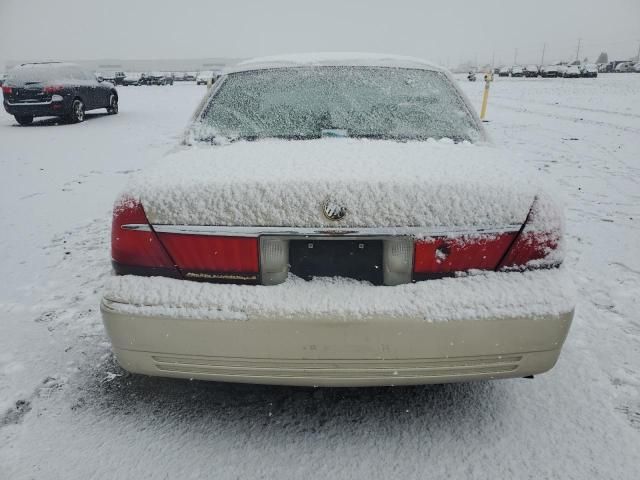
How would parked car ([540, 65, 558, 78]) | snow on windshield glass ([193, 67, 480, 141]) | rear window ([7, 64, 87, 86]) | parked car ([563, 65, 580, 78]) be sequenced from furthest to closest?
parked car ([540, 65, 558, 78]), parked car ([563, 65, 580, 78]), rear window ([7, 64, 87, 86]), snow on windshield glass ([193, 67, 480, 141])

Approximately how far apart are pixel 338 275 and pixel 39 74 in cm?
1490

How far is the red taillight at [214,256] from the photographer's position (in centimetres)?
177

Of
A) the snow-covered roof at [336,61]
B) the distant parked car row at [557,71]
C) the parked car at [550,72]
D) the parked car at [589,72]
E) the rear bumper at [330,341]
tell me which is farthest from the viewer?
the parked car at [550,72]

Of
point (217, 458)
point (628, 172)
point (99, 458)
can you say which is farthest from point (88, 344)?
point (628, 172)

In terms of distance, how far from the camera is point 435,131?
2.51m

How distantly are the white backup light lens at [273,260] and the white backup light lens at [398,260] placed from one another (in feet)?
1.18

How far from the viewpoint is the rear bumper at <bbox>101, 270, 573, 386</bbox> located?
5.57 ft

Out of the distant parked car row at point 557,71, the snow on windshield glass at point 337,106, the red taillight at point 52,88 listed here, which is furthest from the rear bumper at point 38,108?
the distant parked car row at point 557,71

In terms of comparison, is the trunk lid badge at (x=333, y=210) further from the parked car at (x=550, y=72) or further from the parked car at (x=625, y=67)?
the parked car at (x=625, y=67)

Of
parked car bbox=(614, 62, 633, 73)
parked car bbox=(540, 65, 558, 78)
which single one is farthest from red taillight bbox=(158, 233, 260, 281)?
parked car bbox=(614, 62, 633, 73)

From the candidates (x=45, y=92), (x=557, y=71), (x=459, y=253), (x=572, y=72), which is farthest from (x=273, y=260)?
(x=557, y=71)

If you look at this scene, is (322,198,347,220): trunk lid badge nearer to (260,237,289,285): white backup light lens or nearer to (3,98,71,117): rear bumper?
(260,237,289,285): white backup light lens

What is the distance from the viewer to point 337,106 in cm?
264

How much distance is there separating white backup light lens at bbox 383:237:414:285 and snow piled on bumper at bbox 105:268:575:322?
3cm
